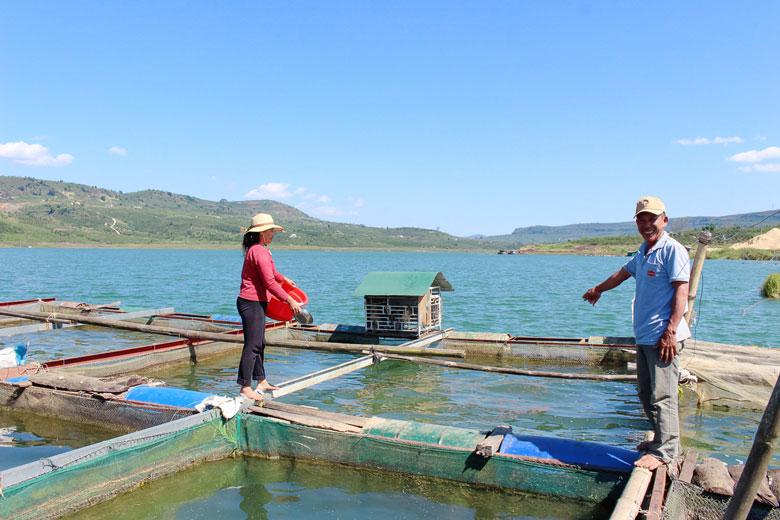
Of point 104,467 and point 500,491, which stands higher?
point 104,467

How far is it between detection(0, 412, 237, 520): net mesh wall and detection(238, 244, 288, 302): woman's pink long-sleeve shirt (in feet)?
4.66

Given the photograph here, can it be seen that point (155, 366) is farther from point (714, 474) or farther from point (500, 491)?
point (714, 474)

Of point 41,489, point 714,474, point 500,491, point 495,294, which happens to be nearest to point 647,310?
point 714,474

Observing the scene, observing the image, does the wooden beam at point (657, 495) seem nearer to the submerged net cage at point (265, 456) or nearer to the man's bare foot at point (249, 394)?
the submerged net cage at point (265, 456)

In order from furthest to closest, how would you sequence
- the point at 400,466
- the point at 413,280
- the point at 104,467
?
the point at 413,280
the point at 400,466
the point at 104,467

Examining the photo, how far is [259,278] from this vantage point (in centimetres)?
659

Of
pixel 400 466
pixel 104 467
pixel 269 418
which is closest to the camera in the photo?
pixel 104 467

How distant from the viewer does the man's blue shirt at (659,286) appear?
4652mm

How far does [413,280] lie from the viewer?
14352 millimetres

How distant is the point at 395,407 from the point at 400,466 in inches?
174

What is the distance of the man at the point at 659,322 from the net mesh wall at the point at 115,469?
4283mm

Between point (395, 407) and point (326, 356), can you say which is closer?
point (395, 407)

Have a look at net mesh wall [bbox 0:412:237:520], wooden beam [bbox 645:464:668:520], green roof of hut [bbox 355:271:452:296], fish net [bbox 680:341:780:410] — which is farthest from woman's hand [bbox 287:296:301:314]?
green roof of hut [bbox 355:271:452:296]

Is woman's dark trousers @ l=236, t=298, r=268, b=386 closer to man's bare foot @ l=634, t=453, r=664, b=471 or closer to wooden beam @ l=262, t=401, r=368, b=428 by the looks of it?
wooden beam @ l=262, t=401, r=368, b=428
